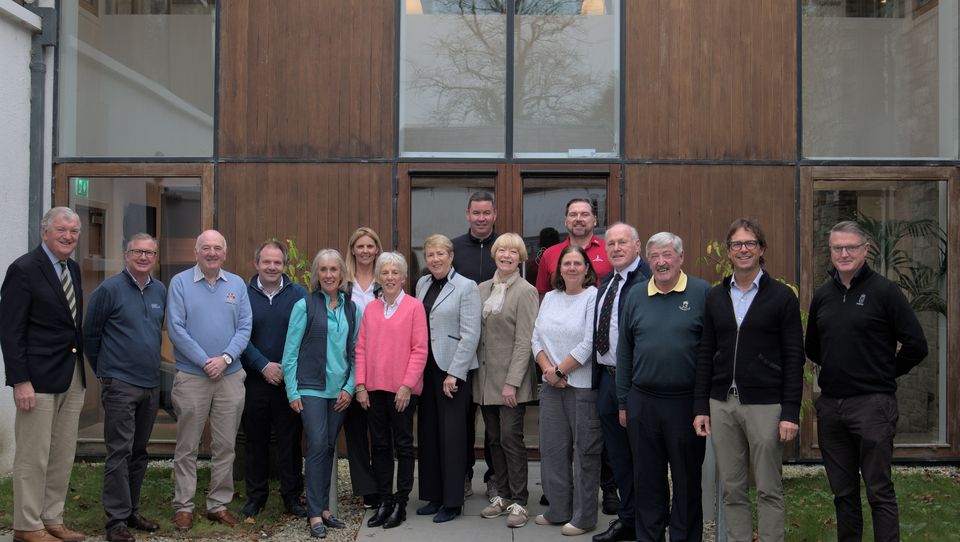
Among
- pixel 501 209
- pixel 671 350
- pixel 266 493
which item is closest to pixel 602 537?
pixel 671 350

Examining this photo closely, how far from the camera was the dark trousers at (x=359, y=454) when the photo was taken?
6.14 meters

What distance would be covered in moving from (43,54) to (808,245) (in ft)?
22.5

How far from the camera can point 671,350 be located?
514 cm

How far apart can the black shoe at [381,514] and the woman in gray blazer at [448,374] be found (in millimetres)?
299

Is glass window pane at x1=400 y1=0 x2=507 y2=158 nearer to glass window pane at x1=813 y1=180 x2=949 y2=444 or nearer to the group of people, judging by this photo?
the group of people

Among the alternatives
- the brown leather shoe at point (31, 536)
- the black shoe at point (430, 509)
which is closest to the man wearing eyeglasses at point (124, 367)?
the brown leather shoe at point (31, 536)

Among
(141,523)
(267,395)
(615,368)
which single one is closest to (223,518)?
(141,523)

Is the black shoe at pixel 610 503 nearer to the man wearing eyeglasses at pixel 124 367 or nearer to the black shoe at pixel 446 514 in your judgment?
the black shoe at pixel 446 514

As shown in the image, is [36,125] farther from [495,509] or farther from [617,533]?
[617,533]

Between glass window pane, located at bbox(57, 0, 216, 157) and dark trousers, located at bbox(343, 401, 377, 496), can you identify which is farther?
glass window pane, located at bbox(57, 0, 216, 157)

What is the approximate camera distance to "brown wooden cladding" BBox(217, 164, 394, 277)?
788 centimetres

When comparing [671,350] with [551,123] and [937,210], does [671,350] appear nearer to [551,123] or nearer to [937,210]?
[551,123]

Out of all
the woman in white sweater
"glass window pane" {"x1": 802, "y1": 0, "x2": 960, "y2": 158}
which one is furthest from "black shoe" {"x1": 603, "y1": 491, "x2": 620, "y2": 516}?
"glass window pane" {"x1": 802, "y1": 0, "x2": 960, "y2": 158}

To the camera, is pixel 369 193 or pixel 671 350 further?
pixel 369 193
